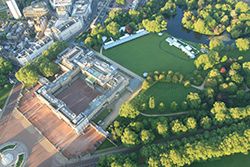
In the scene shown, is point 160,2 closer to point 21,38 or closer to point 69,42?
point 69,42

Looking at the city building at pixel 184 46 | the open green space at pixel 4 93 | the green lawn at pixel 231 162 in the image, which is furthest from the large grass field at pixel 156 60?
the open green space at pixel 4 93

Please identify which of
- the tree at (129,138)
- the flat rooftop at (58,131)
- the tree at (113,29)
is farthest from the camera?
the tree at (113,29)

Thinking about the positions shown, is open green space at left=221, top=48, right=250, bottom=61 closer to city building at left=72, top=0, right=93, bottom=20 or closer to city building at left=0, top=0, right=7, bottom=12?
city building at left=72, top=0, right=93, bottom=20

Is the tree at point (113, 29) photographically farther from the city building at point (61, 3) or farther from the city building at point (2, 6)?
Answer: the city building at point (2, 6)

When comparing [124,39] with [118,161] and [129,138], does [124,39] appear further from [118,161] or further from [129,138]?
[118,161]

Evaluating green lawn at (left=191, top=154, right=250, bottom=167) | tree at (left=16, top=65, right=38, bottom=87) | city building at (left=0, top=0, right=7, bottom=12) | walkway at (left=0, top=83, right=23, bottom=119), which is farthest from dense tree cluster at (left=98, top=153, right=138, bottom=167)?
city building at (left=0, top=0, right=7, bottom=12)

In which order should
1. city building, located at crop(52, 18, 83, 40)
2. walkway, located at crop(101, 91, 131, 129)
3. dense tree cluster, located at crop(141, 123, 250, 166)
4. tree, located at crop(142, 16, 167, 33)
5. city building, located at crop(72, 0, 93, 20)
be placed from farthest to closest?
city building, located at crop(72, 0, 93, 20)
city building, located at crop(52, 18, 83, 40)
tree, located at crop(142, 16, 167, 33)
walkway, located at crop(101, 91, 131, 129)
dense tree cluster, located at crop(141, 123, 250, 166)
